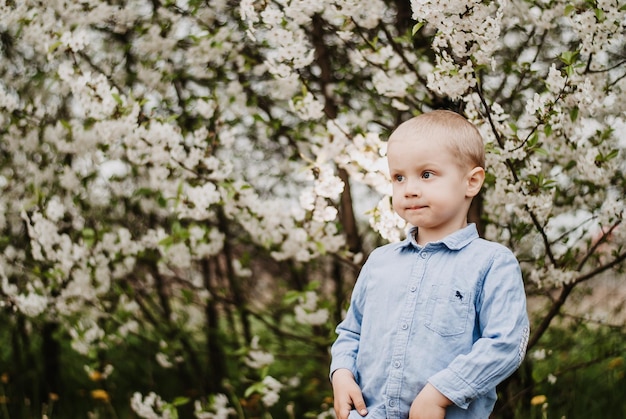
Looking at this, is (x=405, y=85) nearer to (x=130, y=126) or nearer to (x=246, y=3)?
(x=246, y=3)

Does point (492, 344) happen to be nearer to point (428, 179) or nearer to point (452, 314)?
point (452, 314)

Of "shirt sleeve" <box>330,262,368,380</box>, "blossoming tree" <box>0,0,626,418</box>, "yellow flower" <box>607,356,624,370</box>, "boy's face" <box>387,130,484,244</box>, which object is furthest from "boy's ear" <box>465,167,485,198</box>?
"yellow flower" <box>607,356,624,370</box>

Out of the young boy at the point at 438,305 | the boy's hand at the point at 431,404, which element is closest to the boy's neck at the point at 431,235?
the young boy at the point at 438,305

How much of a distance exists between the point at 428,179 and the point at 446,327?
331 mm

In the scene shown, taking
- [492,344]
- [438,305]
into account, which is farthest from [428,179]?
[492,344]

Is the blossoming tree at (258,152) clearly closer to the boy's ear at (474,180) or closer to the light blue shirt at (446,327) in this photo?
the boy's ear at (474,180)

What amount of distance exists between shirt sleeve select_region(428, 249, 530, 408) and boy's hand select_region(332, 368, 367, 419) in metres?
0.24

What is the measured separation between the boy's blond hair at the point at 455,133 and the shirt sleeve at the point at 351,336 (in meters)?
0.39

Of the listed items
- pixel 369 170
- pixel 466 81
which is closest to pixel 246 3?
pixel 369 170

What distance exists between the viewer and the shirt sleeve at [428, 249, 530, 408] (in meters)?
1.50

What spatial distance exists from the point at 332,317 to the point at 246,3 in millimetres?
1396

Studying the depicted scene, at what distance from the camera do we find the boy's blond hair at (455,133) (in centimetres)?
163

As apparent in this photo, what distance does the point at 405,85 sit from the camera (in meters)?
2.60

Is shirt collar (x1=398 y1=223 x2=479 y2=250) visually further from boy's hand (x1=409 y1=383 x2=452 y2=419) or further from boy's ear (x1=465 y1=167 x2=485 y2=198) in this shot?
boy's hand (x1=409 y1=383 x2=452 y2=419)
